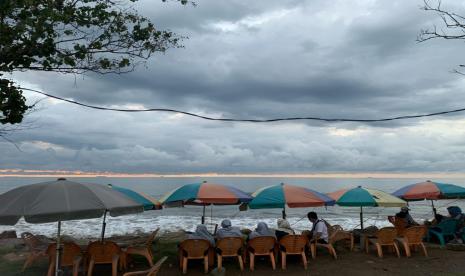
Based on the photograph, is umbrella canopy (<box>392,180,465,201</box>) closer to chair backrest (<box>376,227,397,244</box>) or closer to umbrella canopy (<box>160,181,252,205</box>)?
chair backrest (<box>376,227,397,244</box>)

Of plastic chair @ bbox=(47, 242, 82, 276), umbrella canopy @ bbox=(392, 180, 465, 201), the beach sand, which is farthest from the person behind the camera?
umbrella canopy @ bbox=(392, 180, 465, 201)

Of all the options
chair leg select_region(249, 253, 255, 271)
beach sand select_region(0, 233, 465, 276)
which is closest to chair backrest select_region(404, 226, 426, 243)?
beach sand select_region(0, 233, 465, 276)

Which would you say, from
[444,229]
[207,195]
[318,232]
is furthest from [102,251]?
[444,229]

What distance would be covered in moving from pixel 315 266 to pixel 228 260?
223 centimetres

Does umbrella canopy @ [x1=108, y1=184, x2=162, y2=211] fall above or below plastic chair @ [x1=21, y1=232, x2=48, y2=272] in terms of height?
above

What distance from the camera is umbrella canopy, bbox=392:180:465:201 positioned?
13.3 metres

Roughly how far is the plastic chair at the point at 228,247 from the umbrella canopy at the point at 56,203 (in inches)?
116

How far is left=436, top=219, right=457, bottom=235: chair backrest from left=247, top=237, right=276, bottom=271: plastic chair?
641 cm

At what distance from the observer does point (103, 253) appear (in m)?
9.29

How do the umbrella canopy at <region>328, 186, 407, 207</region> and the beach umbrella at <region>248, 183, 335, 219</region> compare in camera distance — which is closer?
the beach umbrella at <region>248, 183, 335, 219</region>

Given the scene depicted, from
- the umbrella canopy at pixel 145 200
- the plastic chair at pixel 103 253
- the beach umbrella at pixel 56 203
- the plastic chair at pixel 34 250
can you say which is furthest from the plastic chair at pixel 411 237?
the plastic chair at pixel 34 250

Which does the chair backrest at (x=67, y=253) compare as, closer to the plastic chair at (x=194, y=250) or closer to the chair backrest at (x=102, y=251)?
the chair backrest at (x=102, y=251)

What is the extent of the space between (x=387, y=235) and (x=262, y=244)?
3614 mm

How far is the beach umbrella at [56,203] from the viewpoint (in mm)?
6289
